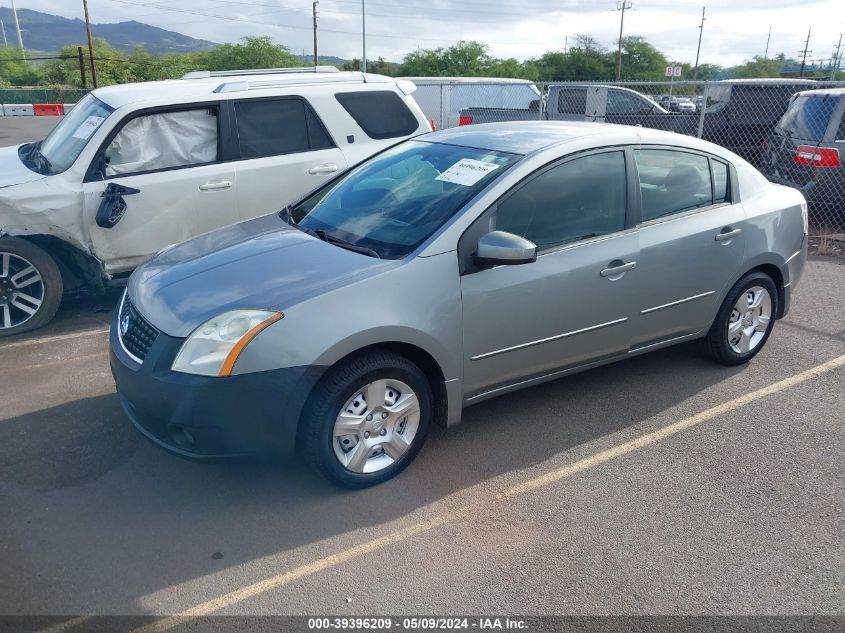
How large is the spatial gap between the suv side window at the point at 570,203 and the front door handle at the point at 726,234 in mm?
796

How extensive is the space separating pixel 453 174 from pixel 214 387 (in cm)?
180

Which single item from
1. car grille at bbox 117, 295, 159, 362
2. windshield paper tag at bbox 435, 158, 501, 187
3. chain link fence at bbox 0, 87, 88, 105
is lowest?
chain link fence at bbox 0, 87, 88, 105

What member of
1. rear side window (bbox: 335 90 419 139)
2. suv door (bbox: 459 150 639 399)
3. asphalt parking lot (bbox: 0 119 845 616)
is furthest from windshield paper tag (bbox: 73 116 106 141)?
suv door (bbox: 459 150 639 399)

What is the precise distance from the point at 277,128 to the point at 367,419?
375 centimetres

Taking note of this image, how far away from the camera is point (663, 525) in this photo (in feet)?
11.1

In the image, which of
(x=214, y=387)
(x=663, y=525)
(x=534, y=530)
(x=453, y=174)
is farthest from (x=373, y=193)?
(x=663, y=525)

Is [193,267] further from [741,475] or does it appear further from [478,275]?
[741,475]

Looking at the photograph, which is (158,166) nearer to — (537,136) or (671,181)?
(537,136)

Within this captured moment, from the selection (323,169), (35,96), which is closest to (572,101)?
(323,169)

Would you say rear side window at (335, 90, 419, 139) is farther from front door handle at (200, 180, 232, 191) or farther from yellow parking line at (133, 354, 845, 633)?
yellow parking line at (133, 354, 845, 633)

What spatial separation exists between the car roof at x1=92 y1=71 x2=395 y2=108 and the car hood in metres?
2.35

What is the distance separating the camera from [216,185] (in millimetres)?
6125

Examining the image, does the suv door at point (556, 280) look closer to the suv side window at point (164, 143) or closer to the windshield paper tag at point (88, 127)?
the suv side window at point (164, 143)

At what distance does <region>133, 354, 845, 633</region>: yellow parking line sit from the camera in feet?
9.34
